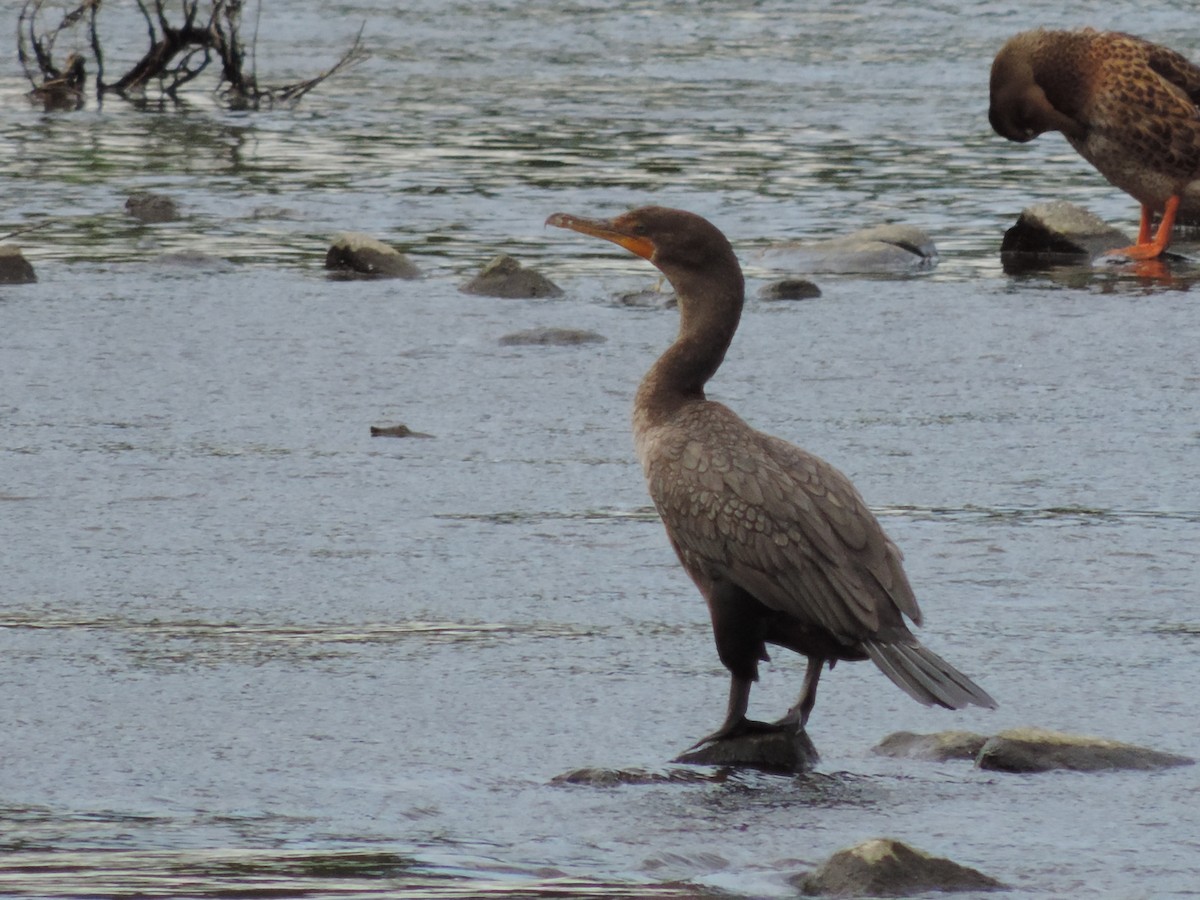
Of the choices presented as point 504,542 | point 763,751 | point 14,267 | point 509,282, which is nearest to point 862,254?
point 509,282

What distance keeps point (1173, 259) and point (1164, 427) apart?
4415mm

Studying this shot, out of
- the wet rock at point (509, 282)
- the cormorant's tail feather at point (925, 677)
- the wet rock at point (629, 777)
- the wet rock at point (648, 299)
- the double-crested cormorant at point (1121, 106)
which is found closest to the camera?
the wet rock at point (629, 777)

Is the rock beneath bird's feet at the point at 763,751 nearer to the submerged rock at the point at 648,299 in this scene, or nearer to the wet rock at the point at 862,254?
the submerged rock at the point at 648,299

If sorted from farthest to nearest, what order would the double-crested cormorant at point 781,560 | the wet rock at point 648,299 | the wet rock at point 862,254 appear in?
the wet rock at point 862,254, the wet rock at point 648,299, the double-crested cormorant at point 781,560

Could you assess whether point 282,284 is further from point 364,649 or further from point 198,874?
point 198,874

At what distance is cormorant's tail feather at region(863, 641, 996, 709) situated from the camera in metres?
4.63

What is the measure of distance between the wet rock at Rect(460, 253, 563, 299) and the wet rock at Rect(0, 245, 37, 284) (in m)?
2.20

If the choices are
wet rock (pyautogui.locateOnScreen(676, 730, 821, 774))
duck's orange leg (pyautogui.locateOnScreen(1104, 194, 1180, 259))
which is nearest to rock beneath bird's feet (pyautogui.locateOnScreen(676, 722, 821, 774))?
wet rock (pyautogui.locateOnScreen(676, 730, 821, 774))

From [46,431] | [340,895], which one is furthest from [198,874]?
[46,431]

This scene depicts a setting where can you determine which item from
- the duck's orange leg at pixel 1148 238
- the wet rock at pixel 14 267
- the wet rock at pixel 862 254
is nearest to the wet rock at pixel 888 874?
Result: the wet rock at pixel 14 267

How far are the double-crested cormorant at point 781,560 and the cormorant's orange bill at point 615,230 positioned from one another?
2.15 ft

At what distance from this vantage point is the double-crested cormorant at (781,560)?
4.76 metres

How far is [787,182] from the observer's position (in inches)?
580

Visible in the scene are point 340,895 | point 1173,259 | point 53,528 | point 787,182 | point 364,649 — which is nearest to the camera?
point 340,895
